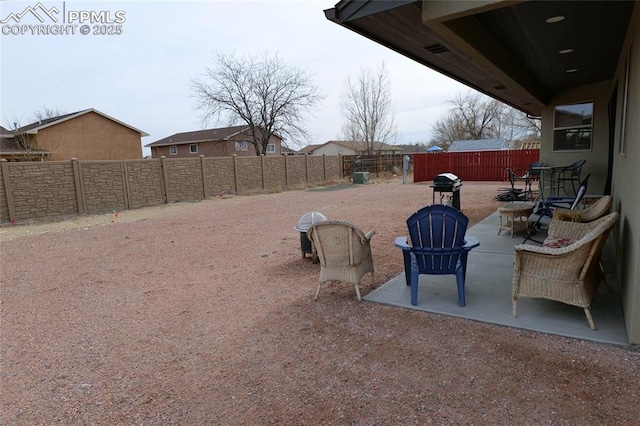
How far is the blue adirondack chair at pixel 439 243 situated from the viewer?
363 centimetres

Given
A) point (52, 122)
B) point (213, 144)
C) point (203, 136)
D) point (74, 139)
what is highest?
point (52, 122)

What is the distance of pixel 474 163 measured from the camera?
1977 centimetres

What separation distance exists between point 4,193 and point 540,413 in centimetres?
1379

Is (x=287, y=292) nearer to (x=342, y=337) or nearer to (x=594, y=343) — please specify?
(x=342, y=337)

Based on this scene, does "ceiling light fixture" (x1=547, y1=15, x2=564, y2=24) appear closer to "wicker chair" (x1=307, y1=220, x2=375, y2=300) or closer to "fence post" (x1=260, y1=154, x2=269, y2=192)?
"wicker chair" (x1=307, y1=220, x2=375, y2=300)

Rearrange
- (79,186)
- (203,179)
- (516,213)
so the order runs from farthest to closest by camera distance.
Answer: (203,179), (79,186), (516,213)

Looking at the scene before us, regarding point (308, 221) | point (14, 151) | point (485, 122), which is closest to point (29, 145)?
point (14, 151)

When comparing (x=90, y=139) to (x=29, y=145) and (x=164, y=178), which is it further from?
(x=164, y=178)

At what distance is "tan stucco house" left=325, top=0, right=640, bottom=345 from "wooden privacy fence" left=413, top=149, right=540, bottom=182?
411 inches

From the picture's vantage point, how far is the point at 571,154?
8.82 metres

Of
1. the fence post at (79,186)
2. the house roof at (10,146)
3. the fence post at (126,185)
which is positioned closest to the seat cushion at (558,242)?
the fence post at (79,186)

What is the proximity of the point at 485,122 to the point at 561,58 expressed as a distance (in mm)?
39881

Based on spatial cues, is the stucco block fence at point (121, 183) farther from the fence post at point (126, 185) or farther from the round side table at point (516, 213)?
the round side table at point (516, 213)

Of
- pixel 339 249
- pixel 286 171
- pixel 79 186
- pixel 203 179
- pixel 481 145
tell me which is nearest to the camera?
A: pixel 339 249
